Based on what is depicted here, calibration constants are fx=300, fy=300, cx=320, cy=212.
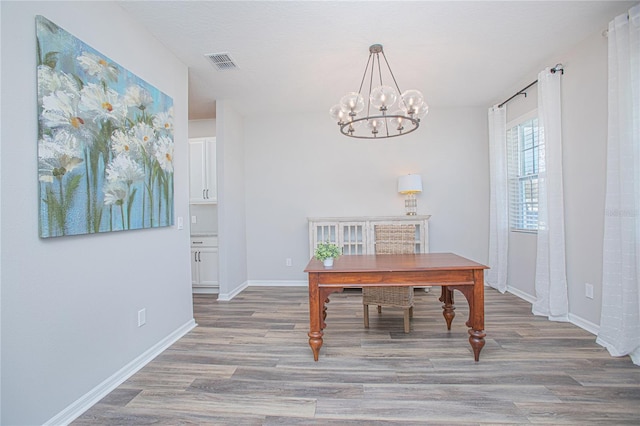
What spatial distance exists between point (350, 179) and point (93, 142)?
3.33 meters

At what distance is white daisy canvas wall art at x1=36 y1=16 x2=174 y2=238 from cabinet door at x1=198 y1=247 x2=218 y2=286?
1742mm

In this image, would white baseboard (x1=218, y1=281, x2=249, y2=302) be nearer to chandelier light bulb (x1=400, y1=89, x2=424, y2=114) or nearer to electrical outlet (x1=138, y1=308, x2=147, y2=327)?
electrical outlet (x1=138, y1=308, x2=147, y2=327)

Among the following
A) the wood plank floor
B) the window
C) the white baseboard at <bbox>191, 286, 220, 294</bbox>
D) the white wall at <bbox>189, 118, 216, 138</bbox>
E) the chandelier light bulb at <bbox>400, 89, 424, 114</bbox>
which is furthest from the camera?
the white wall at <bbox>189, 118, 216, 138</bbox>

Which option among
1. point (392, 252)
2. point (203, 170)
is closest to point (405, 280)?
point (392, 252)

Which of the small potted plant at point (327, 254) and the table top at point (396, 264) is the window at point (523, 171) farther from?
the small potted plant at point (327, 254)

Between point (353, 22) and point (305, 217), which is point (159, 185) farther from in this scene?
point (305, 217)

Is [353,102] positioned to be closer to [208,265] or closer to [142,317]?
[142,317]

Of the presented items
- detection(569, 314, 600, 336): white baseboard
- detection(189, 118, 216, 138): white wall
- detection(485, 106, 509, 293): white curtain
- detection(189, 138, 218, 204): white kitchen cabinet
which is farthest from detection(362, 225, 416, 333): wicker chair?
detection(189, 118, 216, 138): white wall

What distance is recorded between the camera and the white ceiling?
87.4 inches

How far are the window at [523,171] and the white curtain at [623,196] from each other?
1.03 m

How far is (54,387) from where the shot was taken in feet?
5.25

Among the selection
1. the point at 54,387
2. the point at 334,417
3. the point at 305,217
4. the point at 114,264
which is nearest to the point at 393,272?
the point at 334,417

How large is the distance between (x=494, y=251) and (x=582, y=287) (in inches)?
51.8

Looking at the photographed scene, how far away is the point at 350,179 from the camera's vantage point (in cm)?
460
